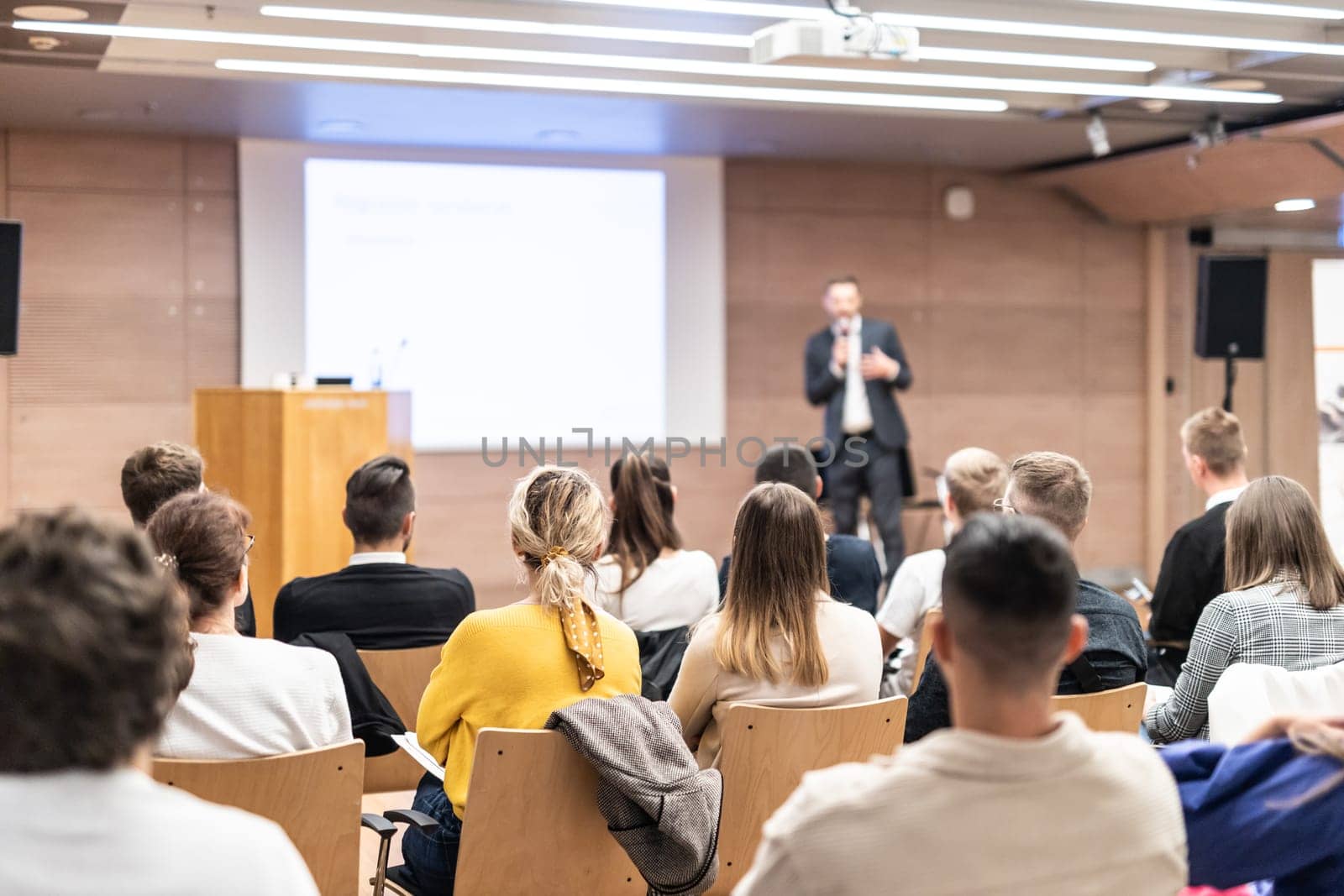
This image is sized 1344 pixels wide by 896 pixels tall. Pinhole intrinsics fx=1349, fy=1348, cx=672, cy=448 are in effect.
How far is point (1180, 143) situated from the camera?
306 inches

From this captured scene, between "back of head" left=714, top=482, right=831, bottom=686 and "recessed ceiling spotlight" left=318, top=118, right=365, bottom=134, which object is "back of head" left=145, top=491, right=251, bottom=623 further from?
"recessed ceiling spotlight" left=318, top=118, right=365, bottom=134

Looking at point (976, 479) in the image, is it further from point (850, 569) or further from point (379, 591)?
point (379, 591)

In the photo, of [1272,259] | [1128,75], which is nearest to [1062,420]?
[1272,259]

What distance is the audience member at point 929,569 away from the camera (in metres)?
3.82

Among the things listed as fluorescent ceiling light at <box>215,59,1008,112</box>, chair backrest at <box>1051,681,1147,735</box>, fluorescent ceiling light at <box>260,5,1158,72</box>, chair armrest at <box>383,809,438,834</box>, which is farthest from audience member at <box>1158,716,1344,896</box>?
fluorescent ceiling light at <box>215,59,1008,112</box>

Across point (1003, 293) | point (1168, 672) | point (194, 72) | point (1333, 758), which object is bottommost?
point (1168, 672)

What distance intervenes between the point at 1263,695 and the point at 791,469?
2.19 m

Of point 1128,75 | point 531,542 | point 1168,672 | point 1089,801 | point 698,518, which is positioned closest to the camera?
point 1089,801

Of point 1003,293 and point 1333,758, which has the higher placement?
point 1003,293

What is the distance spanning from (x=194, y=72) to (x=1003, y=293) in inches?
216

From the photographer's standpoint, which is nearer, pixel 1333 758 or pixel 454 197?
pixel 1333 758

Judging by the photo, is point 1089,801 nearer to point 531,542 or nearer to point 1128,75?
point 531,542

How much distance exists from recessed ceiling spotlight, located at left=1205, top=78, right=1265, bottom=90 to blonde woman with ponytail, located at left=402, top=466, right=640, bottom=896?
191 inches

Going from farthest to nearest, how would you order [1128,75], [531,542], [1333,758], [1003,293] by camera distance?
[1003,293] < [1128,75] < [531,542] < [1333,758]
